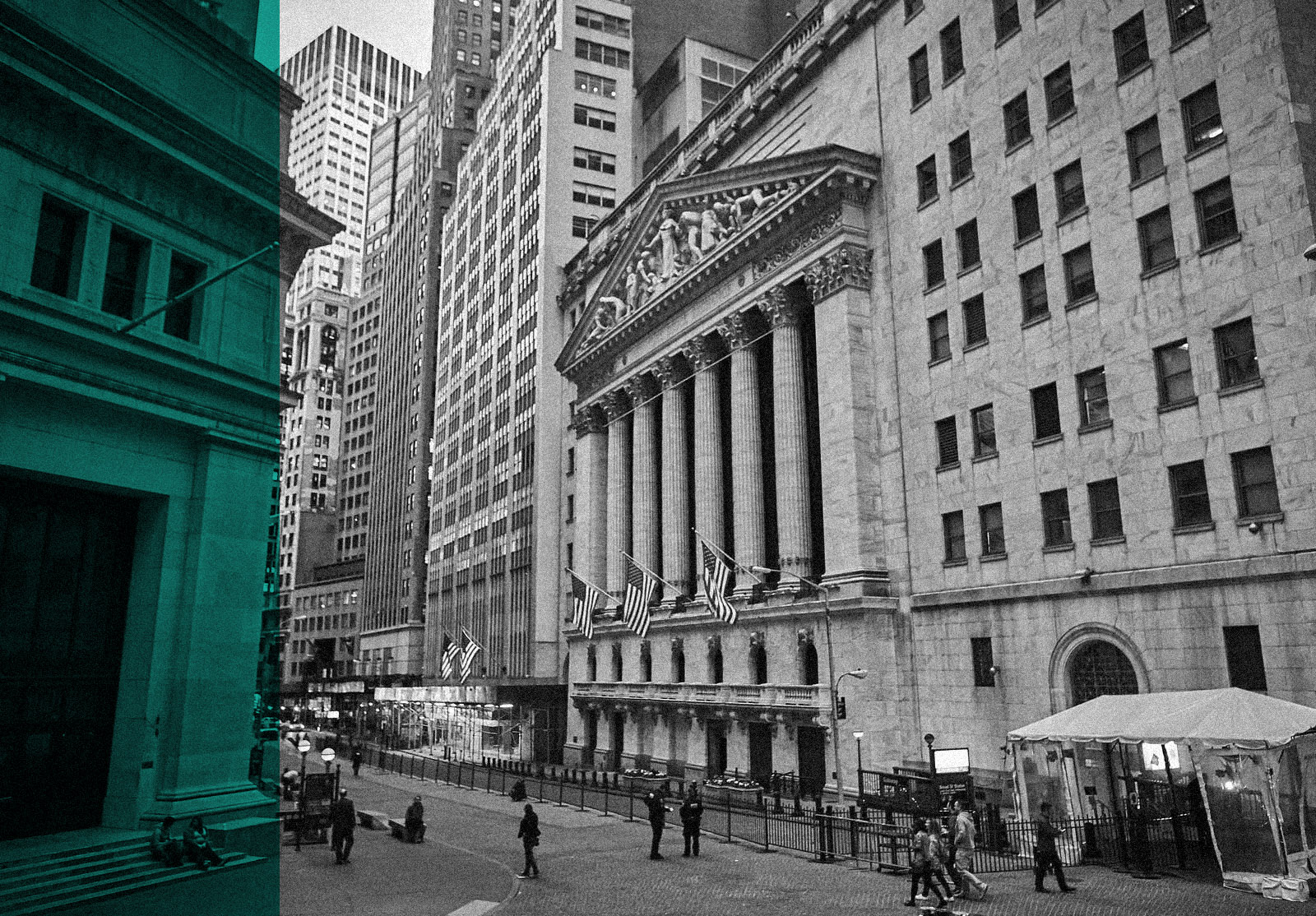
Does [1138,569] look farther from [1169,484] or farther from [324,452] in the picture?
[324,452]

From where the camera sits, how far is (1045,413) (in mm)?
32625

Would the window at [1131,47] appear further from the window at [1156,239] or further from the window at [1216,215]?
the window at [1216,215]

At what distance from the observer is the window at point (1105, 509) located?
2980 cm

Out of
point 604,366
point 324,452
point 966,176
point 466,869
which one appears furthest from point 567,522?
point 324,452

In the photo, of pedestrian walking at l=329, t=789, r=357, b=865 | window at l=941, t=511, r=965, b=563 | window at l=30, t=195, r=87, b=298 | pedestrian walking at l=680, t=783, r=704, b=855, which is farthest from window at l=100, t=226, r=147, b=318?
window at l=941, t=511, r=965, b=563

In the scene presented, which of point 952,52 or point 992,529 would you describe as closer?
point 992,529

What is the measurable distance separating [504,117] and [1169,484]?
242 feet

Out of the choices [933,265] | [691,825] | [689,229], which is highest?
[689,229]

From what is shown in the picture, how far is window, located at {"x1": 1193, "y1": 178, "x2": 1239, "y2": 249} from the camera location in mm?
27344

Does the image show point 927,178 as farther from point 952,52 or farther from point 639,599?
point 639,599

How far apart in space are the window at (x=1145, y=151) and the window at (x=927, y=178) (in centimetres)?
915

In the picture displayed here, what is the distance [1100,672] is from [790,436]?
17.9 meters

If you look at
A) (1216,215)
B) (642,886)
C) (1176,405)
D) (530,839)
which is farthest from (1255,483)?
(530,839)

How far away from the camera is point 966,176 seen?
36781 mm
